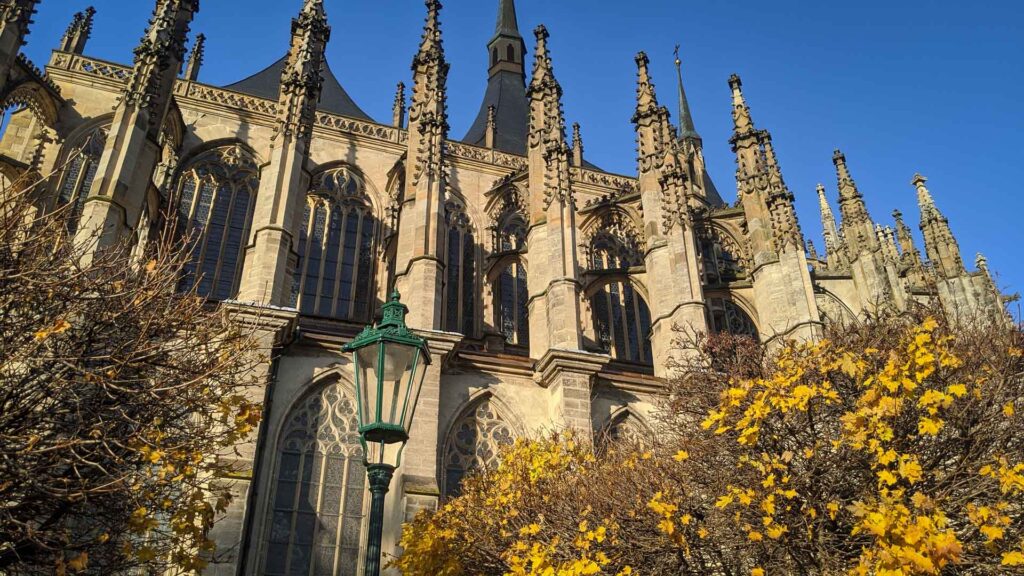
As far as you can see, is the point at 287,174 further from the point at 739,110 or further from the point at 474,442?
the point at 739,110

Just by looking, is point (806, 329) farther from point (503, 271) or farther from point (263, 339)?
point (263, 339)

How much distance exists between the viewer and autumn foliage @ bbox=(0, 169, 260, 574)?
6680 mm

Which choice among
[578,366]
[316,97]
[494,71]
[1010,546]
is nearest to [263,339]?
[578,366]

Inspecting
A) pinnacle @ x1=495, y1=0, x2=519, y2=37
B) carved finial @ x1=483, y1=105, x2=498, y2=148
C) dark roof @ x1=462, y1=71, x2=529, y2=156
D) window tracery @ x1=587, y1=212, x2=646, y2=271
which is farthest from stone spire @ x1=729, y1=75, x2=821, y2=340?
pinnacle @ x1=495, y1=0, x2=519, y2=37

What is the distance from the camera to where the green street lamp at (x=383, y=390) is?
6211 millimetres

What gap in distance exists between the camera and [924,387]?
26.9 ft

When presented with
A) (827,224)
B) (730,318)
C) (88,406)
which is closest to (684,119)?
(827,224)

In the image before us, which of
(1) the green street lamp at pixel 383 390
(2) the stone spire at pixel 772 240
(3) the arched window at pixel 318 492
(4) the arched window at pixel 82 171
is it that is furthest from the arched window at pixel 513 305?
(1) the green street lamp at pixel 383 390

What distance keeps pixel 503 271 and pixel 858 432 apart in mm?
15322

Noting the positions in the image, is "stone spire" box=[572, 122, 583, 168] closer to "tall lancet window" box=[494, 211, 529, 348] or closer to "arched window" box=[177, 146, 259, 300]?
"tall lancet window" box=[494, 211, 529, 348]

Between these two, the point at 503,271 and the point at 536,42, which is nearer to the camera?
the point at 536,42

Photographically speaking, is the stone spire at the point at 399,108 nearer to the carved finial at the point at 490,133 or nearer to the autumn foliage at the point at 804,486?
the carved finial at the point at 490,133

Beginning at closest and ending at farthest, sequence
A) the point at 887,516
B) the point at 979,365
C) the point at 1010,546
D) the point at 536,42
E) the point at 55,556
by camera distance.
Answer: the point at 887,516 → the point at 55,556 → the point at 1010,546 → the point at 979,365 → the point at 536,42

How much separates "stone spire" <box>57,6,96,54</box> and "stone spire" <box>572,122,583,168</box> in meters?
16.2
